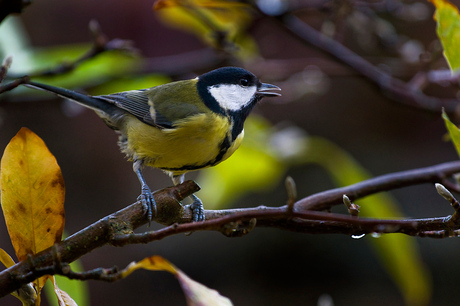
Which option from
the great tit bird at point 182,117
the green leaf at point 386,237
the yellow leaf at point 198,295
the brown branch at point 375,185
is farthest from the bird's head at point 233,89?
the yellow leaf at point 198,295

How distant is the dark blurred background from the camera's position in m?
2.92

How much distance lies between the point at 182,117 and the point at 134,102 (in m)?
0.23

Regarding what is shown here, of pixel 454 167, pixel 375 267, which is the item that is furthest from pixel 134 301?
pixel 454 167

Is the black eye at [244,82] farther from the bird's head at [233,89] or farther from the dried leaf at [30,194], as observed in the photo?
the dried leaf at [30,194]

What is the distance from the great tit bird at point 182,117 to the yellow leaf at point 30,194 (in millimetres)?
456

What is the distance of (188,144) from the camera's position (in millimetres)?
1232

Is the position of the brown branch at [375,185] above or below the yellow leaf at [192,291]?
below

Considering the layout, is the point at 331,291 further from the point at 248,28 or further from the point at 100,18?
the point at 100,18

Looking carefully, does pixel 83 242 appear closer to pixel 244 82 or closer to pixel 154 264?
pixel 154 264

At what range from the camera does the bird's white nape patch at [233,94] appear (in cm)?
140

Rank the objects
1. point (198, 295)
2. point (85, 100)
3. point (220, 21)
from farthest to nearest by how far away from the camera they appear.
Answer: point (220, 21) → point (85, 100) → point (198, 295)

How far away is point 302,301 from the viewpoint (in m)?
2.99

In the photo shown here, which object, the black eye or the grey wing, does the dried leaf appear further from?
the black eye

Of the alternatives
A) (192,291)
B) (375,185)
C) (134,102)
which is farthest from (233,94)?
(192,291)
